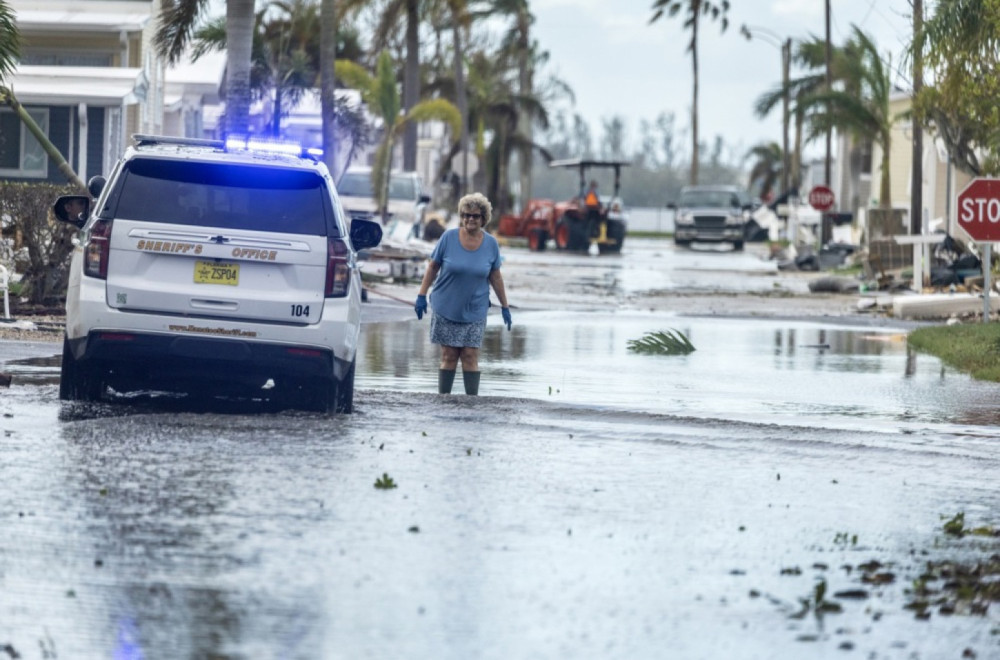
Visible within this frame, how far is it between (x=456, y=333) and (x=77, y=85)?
23.3 m

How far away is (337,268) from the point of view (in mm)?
11836

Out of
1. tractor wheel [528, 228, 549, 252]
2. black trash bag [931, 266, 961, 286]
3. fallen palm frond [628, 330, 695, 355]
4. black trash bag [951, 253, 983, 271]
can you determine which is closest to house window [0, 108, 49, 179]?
black trash bag [931, 266, 961, 286]

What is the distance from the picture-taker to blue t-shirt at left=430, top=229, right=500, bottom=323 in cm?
1372

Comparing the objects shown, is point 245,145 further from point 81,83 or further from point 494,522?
point 81,83

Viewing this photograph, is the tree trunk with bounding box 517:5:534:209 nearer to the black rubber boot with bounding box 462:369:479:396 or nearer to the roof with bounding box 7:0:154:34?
the roof with bounding box 7:0:154:34

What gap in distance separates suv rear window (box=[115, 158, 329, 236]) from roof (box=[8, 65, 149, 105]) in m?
23.2

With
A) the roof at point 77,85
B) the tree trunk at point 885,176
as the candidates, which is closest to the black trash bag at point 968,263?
the tree trunk at point 885,176

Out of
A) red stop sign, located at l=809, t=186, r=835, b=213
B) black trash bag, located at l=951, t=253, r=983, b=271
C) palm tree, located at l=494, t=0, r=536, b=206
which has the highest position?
palm tree, located at l=494, t=0, r=536, b=206

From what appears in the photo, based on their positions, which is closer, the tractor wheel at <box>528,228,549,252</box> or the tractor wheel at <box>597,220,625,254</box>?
the tractor wheel at <box>597,220,625,254</box>

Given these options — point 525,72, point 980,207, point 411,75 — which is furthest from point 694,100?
point 980,207

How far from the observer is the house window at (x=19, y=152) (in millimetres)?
36219

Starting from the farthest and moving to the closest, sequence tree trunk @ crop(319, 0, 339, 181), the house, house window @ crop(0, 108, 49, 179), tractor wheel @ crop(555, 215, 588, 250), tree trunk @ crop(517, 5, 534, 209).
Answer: tree trunk @ crop(517, 5, 534, 209) → tractor wheel @ crop(555, 215, 588, 250) → house window @ crop(0, 108, 49, 179) → the house → tree trunk @ crop(319, 0, 339, 181)

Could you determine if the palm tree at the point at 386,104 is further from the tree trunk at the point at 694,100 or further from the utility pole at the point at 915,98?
the tree trunk at the point at 694,100

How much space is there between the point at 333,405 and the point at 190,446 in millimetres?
1882
